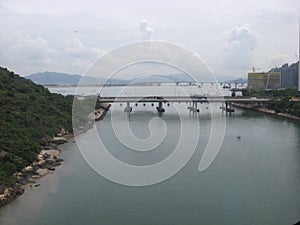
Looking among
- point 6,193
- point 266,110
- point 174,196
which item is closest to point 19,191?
point 6,193

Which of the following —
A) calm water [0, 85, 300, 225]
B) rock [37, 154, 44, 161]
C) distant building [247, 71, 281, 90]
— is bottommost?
→ calm water [0, 85, 300, 225]

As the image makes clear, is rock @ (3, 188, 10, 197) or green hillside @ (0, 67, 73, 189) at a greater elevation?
green hillside @ (0, 67, 73, 189)

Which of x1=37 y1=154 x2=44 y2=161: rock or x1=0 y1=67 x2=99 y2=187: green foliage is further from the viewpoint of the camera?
x1=37 y1=154 x2=44 y2=161: rock

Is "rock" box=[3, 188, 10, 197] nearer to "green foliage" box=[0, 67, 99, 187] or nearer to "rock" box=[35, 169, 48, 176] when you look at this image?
"green foliage" box=[0, 67, 99, 187]

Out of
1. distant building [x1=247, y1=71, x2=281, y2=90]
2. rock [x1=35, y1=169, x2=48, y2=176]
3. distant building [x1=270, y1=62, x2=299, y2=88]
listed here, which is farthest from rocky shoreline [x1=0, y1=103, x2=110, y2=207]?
distant building [x1=247, y1=71, x2=281, y2=90]

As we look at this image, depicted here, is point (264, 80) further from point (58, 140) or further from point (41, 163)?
point (41, 163)

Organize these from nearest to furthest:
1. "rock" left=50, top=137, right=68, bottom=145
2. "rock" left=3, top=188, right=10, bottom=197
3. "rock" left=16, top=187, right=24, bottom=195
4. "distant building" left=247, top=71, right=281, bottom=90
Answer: "rock" left=3, top=188, right=10, bottom=197, "rock" left=16, top=187, right=24, bottom=195, "rock" left=50, top=137, right=68, bottom=145, "distant building" left=247, top=71, right=281, bottom=90
